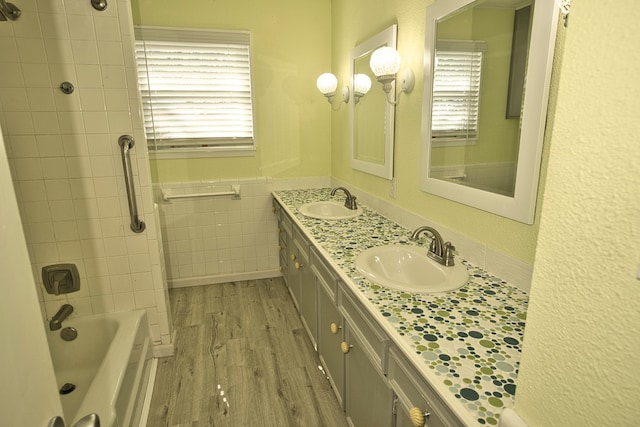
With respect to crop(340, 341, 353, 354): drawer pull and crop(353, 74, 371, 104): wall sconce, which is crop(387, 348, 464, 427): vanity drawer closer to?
crop(340, 341, 353, 354): drawer pull

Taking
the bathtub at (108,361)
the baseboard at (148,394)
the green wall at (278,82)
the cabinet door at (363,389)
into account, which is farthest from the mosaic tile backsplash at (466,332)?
the green wall at (278,82)

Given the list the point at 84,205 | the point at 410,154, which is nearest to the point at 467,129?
the point at 410,154

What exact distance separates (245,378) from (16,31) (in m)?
2.10

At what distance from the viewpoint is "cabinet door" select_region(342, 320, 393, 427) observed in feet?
4.02

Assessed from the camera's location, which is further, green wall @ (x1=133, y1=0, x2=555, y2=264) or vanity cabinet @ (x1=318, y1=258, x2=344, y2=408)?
green wall @ (x1=133, y1=0, x2=555, y2=264)

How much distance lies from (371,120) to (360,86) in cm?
31

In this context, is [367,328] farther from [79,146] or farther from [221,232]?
[221,232]

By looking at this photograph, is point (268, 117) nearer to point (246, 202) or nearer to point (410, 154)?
point (246, 202)

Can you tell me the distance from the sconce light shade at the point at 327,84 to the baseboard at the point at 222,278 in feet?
5.57

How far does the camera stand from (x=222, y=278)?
3.39 metres

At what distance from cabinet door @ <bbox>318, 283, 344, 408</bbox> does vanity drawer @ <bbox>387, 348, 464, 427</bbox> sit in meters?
0.51

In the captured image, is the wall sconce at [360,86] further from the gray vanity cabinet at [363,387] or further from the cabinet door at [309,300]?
the gray vanity cabinet at [363,387]

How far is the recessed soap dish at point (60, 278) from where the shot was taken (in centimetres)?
198

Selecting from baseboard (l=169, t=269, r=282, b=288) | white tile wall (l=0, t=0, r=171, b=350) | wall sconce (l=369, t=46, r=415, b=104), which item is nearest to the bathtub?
white tile wall (l=0, t=0, r=171, b=350)
